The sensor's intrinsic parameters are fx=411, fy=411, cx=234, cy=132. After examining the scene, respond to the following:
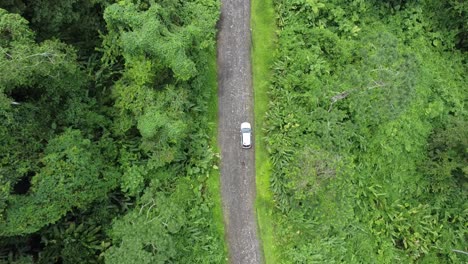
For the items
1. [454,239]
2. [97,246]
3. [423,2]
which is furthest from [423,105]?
[97,246]

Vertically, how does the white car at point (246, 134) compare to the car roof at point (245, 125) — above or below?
below

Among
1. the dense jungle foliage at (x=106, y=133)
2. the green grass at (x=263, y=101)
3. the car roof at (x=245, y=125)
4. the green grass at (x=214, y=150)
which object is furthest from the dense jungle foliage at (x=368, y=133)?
the dense jungle foliage at (x=106, y=133)

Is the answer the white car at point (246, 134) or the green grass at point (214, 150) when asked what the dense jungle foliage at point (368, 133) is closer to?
the white car at point (246, 134)

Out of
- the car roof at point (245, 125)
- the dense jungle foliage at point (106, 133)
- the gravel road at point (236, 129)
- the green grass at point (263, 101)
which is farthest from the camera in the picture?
the car roof at point (245, 125)

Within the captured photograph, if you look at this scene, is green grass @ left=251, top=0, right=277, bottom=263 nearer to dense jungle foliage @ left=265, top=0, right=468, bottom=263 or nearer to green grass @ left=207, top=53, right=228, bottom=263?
dense jungle foliage @ left=265, top=0, right=468, bottom=263

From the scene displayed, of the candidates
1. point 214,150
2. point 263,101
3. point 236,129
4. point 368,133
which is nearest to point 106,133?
point 214,150

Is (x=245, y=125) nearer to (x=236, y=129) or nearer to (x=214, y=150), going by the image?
A: (x=236, y=129)
